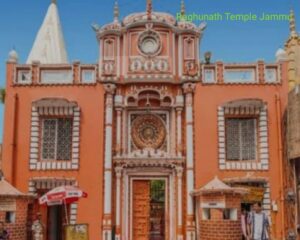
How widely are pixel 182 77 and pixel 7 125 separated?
707cm

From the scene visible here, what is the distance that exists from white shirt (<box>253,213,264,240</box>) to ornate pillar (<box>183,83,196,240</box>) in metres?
6.04

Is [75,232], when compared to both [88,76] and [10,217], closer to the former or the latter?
[10,217]

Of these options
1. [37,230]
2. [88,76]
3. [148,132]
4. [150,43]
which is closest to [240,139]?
[148,132]

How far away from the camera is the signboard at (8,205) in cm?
1590

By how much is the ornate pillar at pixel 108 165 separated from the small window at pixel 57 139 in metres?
1.53

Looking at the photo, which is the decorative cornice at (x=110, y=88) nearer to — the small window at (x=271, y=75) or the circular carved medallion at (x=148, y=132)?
the circular carved medallion at (x=148, y=132)

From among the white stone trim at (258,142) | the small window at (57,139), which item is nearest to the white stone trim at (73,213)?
the small window at (57,139)

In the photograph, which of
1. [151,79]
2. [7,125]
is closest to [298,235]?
[151,79]

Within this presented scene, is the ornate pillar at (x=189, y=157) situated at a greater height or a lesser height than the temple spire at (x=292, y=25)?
lesser

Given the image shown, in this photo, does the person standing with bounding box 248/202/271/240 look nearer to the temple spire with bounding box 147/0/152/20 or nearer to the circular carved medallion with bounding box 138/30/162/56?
the circular carved medallion with bounding box 138/30/162/56

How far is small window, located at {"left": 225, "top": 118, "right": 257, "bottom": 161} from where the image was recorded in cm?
1887

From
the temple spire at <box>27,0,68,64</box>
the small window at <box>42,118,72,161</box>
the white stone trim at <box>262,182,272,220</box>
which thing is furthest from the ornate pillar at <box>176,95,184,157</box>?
the temple spire at <box>27,0,68,64</box>

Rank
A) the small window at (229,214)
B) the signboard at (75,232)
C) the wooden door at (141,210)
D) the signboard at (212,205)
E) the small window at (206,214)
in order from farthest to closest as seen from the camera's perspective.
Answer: the wooden door at (141,210) → the small window at (206,214) → the signboard at (212,205) → the small window at (229,214) → the signboard at (75,232)

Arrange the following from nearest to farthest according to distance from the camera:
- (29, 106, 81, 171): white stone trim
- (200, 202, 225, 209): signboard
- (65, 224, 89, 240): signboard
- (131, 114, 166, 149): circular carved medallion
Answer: (65, 224, 89, 240): signboard → (200, 202, 225, 209): signboard → (29, 106, 81, 171): white stone trim → (131, 114, 166, 149): circular carved medallion
